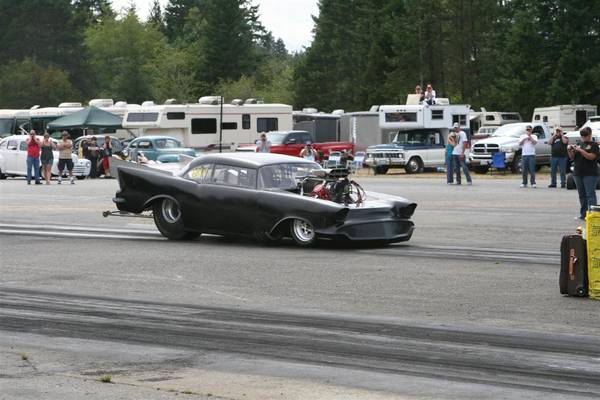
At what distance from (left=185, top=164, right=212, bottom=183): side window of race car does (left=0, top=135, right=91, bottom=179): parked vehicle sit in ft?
82.8

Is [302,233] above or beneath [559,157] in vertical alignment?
beneath

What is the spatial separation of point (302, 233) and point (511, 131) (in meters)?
28.5

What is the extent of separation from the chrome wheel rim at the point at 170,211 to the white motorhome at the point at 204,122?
31.2 meters

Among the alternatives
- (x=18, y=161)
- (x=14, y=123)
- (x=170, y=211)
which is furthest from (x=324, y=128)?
(x=170, y=211)

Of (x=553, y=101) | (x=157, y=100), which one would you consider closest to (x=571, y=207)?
(x=553, y=101)

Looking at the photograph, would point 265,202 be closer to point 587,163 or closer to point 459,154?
point 587,163

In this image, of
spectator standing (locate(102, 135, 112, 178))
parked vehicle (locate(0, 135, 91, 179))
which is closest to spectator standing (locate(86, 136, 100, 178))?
spectator standing (locate(102, 135, 112, 178))

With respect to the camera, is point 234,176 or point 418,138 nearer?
point 234,176

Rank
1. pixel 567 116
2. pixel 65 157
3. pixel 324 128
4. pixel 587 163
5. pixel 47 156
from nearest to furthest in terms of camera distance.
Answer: pixel 587 163
pixel 47 156
pixel 65 157
pixel 324 128
pixel 567 116

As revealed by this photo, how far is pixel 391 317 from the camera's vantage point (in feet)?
36.3

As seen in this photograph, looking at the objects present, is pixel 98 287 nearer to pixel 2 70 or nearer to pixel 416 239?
pixel 416 239

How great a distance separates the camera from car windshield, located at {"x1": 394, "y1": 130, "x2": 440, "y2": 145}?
45.8 metres

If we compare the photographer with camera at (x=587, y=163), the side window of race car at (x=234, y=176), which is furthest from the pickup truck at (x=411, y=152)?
the side window of race car at (x=234, y=176)

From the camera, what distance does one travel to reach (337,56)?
3656 inches
